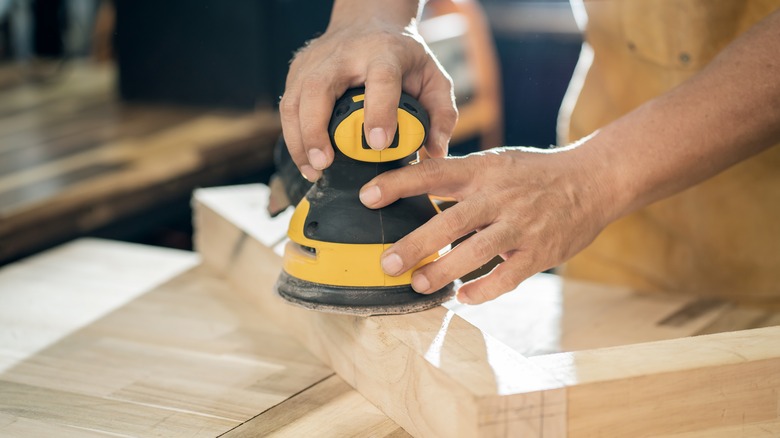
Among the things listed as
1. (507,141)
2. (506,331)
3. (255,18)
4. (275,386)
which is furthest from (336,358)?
(507,141)

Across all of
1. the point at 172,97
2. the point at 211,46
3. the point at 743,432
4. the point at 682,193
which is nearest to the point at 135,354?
the point at 743,432

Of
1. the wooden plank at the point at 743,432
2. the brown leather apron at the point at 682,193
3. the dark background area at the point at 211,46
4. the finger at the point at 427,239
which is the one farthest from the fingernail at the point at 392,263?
the dark background area at the point at 211,46

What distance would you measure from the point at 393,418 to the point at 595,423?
0.71 feet

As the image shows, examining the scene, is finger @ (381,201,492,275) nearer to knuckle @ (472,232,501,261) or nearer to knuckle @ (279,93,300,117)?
knuckle @ (472,232,501,261)

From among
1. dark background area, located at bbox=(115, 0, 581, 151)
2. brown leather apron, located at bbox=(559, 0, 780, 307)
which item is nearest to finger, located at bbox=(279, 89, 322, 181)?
brown leather apron, located at bbox=(559, 0, 780, 307)

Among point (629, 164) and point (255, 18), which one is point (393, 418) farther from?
point (255, 18)

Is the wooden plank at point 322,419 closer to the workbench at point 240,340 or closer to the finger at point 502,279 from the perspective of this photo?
the workbench at point 240,340

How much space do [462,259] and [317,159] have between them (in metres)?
0.19

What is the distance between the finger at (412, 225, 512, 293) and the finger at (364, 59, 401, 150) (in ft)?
0.45

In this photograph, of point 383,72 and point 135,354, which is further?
point 135,354

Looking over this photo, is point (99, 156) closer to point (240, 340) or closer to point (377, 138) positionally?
point (240, 340)

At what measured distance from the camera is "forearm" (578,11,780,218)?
3.48 ft

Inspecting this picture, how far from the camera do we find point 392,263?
995mm

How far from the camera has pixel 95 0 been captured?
482 cm
